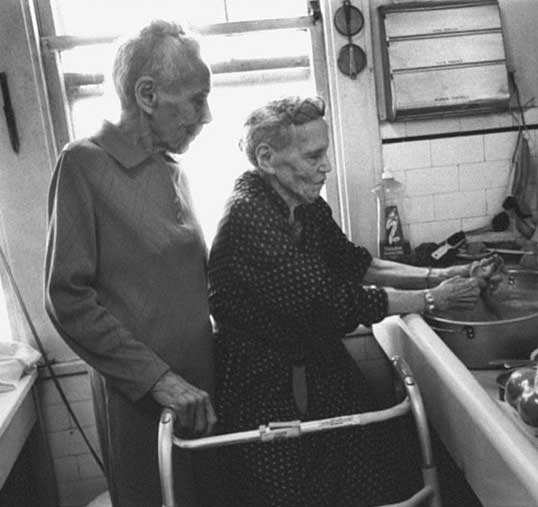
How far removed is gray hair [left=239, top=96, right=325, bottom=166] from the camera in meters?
1.75

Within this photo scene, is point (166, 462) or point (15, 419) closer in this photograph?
point (166, 462)

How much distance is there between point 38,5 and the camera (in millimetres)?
2361

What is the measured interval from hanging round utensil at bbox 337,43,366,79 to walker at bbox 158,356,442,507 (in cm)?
142


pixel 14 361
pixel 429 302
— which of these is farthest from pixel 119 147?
pixel 14 361

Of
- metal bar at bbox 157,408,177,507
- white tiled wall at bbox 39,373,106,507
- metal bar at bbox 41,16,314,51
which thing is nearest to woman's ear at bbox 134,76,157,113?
metal bar at bbox 157,408,177,507

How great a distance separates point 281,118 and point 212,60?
0.87m

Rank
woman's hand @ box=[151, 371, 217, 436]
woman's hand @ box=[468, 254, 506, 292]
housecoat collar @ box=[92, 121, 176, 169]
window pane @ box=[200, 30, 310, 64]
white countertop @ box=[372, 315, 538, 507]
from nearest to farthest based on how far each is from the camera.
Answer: white countertop @ box=[372, 315, 538, 507] < woman's hand @ box=[151, 371, 217, 436] < housecoat collar @ box=[92, 121, 176, 169] < woman's hand @ box=[468, 254, 506, 292] < window pane @ box=[200, 30, 310, 64]

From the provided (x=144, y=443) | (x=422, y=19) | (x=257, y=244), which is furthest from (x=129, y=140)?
(x=422, y=19)

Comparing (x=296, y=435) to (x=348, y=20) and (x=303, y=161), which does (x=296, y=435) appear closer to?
(x=303, y=161)

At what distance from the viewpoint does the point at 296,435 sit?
52.2 inches

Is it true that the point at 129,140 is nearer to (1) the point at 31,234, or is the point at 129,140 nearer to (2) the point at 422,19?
(1) the point at 31,234

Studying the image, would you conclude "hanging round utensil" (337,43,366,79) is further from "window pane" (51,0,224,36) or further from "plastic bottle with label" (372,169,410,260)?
"window pane" (51,0,224,36)

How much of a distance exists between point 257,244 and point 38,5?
146 centimetres

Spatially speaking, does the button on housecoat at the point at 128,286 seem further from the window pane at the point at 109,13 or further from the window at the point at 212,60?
the window pane at the point at 109,13
